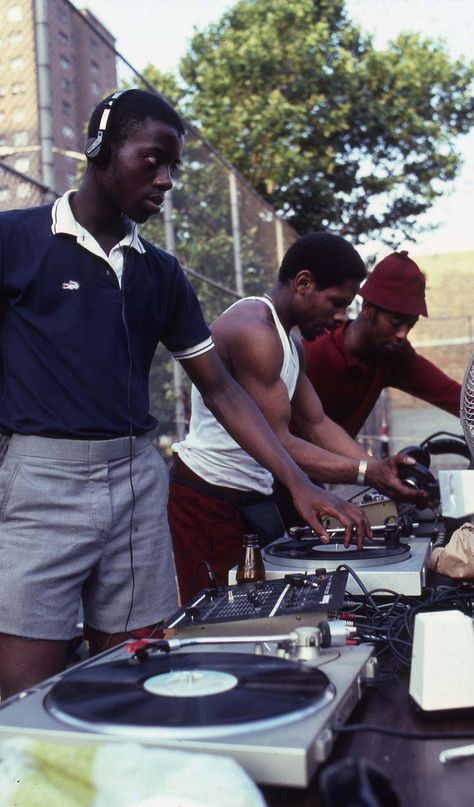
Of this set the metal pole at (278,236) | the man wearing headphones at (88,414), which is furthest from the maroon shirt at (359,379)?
the metal pole at (278,236)

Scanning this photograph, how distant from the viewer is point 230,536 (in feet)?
9.49

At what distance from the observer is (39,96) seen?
4480 mm

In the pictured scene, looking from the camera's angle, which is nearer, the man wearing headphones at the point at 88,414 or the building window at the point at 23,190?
the man wearing headphones at the point at 88,414

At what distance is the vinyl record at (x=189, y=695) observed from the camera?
0.96 m

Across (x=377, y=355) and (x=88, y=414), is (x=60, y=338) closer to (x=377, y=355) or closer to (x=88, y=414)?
(x=88, y=414)

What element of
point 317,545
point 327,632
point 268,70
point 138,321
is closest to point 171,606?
point 317,545

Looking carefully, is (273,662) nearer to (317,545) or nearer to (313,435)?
(317,545)

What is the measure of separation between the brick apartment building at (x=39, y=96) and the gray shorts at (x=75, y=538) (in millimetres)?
2497

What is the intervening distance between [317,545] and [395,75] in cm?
1827

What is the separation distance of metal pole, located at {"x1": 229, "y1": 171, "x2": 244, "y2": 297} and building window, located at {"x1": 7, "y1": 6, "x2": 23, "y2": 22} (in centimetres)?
492

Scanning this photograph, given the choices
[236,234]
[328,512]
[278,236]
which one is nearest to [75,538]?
[328,512]

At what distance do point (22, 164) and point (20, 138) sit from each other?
0.43 feet

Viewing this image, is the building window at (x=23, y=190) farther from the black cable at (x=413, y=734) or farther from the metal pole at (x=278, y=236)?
the metal pole at (x=278, y=236)

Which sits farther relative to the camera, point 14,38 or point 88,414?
point 14,38
